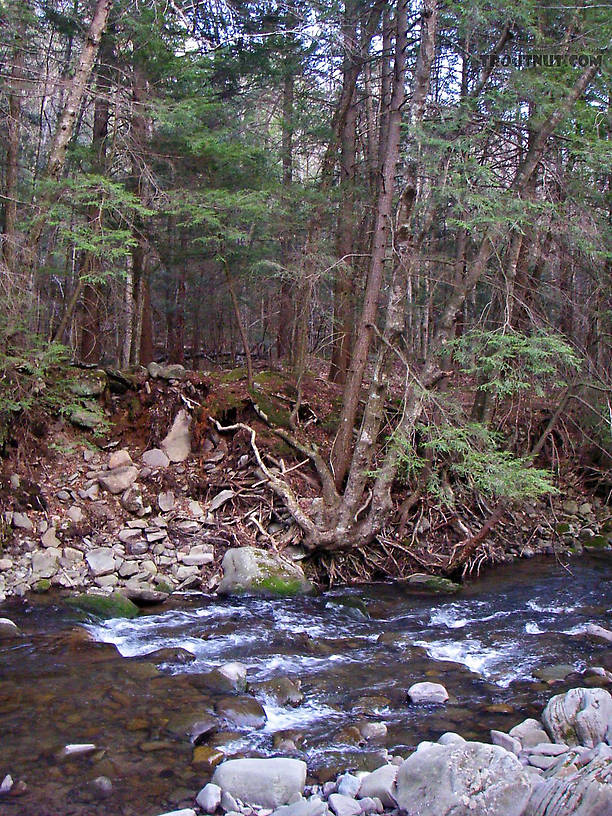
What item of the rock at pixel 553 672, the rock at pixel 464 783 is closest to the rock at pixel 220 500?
the rock at pixel 553 672

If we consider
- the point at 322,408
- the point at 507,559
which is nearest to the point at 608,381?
the point at 507,559

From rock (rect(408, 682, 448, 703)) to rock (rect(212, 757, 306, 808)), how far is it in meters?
1.81

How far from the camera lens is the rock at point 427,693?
Result: 20.4 feet

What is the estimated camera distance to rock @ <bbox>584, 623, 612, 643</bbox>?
7957 millimetres

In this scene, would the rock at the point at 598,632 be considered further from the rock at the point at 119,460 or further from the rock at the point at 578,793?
the rock at the point at 119,460

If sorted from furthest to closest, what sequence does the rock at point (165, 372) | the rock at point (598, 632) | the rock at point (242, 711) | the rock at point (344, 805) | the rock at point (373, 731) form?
the rock at point (165, 372)
the rock at point (598, 632)
the rock at point (242, 711)
the rock at point (373, 731)
the rock at point (344, 805)

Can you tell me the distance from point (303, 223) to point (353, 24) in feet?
11.7

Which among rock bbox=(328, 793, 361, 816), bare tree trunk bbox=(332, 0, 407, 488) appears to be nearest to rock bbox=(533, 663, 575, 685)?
rock bbox=(328, 793, 361, 816)

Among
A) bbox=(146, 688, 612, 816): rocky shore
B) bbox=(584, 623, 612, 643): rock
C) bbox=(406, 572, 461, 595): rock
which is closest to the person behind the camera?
bbox=(146, 688, 612, 816): rocky shore

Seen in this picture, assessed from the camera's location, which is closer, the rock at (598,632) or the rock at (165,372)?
the rock at (598,632)

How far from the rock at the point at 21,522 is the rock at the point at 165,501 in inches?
76.5

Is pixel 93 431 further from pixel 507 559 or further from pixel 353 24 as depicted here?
pixel 353 24

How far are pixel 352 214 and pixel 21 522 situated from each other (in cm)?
834

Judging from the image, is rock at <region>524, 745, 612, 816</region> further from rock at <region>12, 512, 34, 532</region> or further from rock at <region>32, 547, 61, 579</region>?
rock at <region>12, 512, 34, 532</region>
